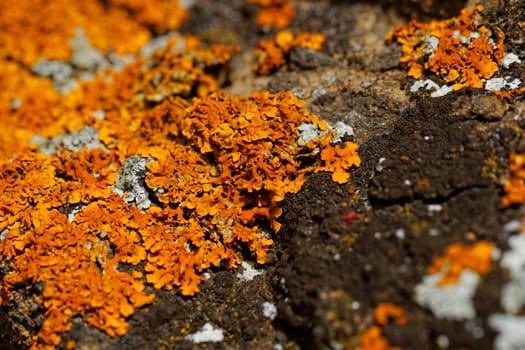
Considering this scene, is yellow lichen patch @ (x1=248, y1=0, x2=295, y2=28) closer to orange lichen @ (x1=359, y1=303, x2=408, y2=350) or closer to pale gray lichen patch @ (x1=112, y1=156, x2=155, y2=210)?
pale gray lichen patch @ (x1=112, y1=156, x2=155, y2=210)

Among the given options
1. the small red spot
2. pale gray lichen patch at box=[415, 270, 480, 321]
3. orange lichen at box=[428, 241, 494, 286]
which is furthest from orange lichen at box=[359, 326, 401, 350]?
the small red spot

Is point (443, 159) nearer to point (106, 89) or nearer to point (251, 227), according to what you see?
point (251, 227)

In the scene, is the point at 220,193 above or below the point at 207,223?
above

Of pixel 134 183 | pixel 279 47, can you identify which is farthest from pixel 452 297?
pixel 279 47

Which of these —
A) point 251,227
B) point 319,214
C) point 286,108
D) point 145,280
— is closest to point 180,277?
point 145,280

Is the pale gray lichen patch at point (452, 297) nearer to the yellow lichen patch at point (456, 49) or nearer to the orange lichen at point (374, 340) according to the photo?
the orange lichen at point (374, 340)

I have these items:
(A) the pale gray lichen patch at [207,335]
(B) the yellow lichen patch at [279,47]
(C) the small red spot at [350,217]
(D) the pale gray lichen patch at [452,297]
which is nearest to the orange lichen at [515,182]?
(D) the pale gray lichen patch at [452,297]

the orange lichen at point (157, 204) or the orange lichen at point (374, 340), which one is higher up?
the orange lichen at point (157, 204)
